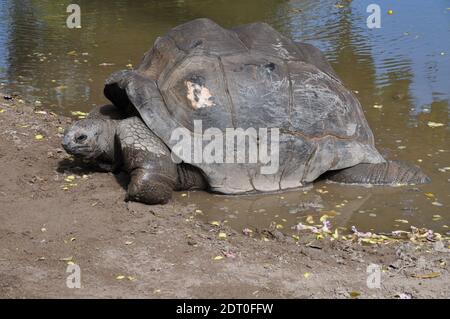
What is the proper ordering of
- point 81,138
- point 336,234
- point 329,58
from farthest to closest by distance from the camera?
1. point 329,58
2. point 81,138
3. point 336,234

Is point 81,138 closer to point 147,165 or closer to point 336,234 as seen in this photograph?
point 147,165

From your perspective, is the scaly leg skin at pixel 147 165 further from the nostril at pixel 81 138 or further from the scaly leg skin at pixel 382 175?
the scaly leg skin at pixel 382 175

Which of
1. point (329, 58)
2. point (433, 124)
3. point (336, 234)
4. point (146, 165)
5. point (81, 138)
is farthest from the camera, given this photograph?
point (329, 58)

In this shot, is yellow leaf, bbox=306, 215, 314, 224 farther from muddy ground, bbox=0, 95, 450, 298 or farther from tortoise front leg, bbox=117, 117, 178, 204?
tortoise front leg, bbox=117, 117, 178, 204

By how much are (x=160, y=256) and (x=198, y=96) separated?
1.90 m

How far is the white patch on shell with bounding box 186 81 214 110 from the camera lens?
22.3ft

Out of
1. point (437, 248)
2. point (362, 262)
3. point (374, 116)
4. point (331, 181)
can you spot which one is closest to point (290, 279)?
point (362, 262)

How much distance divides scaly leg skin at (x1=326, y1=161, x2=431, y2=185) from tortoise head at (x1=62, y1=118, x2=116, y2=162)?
250 centimetres

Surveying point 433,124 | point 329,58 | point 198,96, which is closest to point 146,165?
point 198,96

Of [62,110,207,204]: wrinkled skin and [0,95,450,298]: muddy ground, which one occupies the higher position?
[62,110,207,204]: wrinkled skin

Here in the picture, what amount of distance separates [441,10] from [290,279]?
430 inches

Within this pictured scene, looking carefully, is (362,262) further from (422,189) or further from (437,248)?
(422,189)

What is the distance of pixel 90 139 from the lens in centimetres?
704

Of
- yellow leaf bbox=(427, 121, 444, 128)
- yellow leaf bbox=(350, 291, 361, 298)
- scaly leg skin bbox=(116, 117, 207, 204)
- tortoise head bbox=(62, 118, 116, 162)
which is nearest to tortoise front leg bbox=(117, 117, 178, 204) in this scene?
scaly leg skin bbox=(116, 117, 207, 204)
